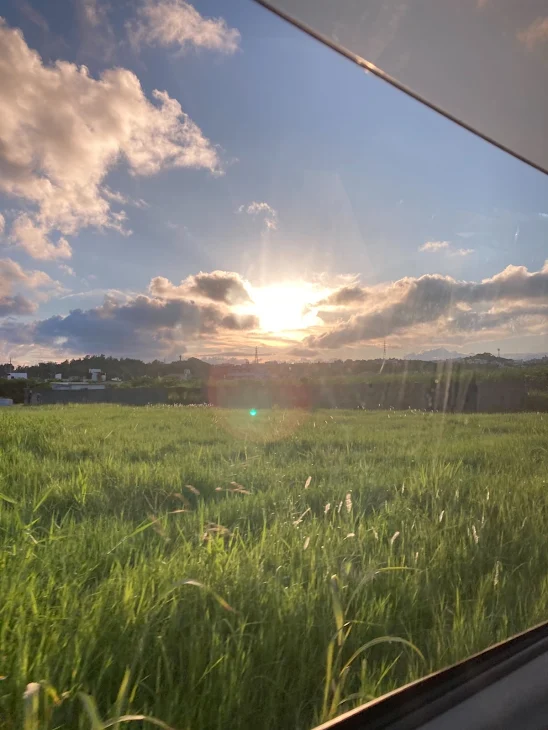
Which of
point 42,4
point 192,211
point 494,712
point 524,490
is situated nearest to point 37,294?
point 192,211

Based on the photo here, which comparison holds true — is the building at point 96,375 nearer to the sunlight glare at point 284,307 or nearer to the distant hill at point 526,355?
the sunlight glare at point 284,307

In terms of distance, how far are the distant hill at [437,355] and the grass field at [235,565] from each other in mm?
257

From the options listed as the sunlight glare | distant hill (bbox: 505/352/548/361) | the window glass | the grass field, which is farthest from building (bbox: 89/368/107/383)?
distant hill (bbox: 505/352/548/361)

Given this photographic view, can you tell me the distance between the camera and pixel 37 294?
0.74 meters

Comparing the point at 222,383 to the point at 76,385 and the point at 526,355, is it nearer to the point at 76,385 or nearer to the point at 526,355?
the point at 76,385

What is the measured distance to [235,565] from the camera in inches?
33.5

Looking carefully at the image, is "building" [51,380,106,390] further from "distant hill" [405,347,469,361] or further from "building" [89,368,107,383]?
"distant hill" [405,347,469,361]

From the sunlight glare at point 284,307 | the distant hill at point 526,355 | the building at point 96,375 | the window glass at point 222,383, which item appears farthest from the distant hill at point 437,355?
the building at point 96,375

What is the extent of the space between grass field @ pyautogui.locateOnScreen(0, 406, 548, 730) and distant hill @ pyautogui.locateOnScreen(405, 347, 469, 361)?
26 cm

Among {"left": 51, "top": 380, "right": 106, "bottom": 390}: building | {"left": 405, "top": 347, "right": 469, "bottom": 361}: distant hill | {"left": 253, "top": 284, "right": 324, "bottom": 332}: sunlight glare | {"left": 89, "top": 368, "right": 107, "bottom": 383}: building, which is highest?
{"left": 253, "top": 284, "right": 324, "bottom": 332}: sunlight glare

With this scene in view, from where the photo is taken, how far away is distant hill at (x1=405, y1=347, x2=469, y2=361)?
1372 mm

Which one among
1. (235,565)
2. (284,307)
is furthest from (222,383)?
(235,565)

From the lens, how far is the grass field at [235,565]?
0.65m

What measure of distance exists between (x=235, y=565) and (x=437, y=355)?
88 cm
